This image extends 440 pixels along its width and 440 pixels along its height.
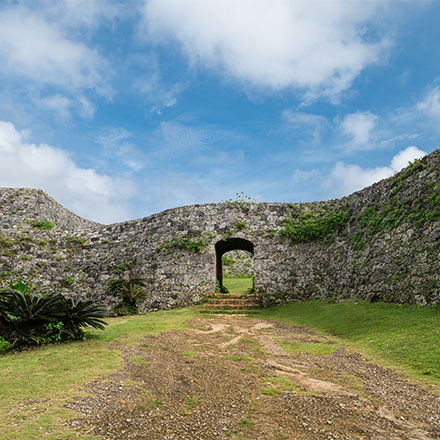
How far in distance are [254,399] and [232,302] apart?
10.9 metres

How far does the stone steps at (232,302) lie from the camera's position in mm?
14250

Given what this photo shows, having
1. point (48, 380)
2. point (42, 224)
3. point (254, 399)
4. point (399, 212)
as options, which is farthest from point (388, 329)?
point (42, 224)

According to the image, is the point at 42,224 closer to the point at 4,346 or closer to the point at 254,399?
the point at 4,346

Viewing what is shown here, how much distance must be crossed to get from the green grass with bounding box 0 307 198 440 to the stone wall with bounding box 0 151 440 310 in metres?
8.44

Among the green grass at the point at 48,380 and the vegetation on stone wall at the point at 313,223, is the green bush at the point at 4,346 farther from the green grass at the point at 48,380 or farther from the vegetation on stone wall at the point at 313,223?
the vegetation on stone wall at the point at 313,223

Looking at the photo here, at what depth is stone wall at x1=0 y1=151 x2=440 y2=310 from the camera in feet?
38.8

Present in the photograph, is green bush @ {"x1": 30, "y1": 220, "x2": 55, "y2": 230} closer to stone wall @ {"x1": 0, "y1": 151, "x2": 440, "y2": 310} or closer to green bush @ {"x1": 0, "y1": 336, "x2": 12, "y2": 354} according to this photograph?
stone wall @ {"x1": 0, "y1": 151, "x2": 440, "y2": 310}

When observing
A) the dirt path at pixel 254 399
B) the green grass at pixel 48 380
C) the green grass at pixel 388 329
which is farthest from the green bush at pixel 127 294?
the dirt path at pixel 254 399

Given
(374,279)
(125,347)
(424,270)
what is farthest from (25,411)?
(374,279)

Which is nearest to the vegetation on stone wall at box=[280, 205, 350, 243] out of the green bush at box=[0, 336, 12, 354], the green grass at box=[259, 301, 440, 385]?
the green grass at box=[259, 301, 440, 385]

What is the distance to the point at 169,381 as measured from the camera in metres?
4.74

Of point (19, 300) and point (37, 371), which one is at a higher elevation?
point (19, 300)

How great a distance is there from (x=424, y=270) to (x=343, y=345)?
406 centimetres

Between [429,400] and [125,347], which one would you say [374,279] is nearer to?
[429,400]
